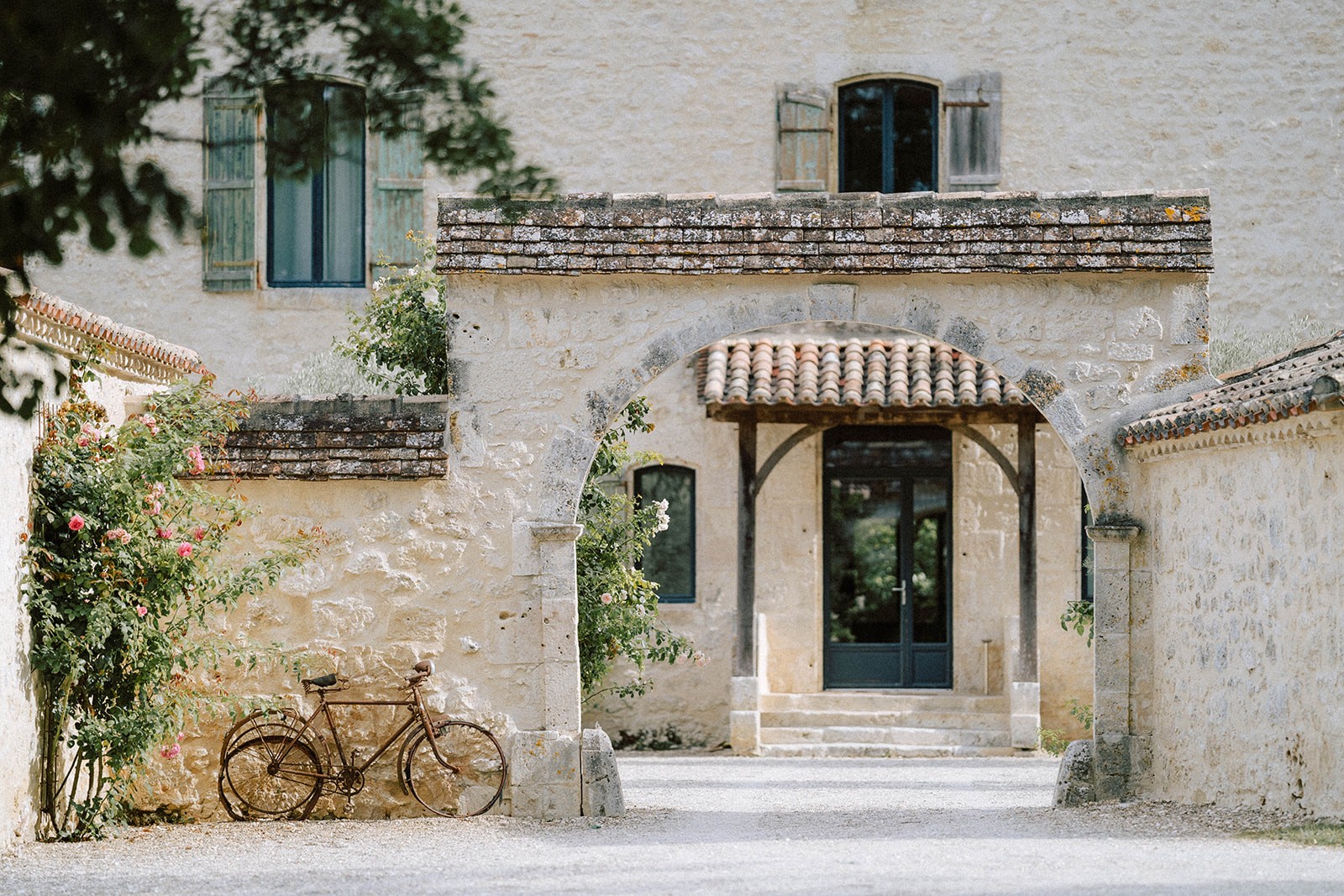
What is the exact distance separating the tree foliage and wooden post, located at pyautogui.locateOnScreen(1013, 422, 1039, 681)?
8.82m

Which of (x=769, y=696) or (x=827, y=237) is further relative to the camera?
(x=769, y=696)

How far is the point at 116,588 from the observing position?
24.6 ft

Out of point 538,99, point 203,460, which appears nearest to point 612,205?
point 203,460

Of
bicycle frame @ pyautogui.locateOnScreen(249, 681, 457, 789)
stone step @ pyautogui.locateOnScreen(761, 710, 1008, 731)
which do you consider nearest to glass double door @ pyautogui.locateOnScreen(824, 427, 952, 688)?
stone step @ pyautogui.locateOnScreen(761, 710, 1008, 731)

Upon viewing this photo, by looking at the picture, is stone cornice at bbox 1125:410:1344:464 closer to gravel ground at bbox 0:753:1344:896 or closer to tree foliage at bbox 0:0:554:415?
gravel ground at bbox 0:753:1344:896

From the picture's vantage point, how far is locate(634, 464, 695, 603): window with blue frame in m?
13.5

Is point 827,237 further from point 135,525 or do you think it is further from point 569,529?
point 135,525

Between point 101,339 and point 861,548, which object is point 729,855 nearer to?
point 101,339

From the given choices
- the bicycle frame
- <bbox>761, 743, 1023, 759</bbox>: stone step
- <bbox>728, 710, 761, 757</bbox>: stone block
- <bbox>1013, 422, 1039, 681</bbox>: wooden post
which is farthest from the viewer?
<bbox>1013, 422, 1039, 681</bbox>: wooden post

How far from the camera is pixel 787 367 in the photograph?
41.2 feet

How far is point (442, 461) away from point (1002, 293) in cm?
309

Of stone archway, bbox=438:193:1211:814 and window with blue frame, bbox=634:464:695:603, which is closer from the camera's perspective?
stone archway, bbox=438:193:1211:814

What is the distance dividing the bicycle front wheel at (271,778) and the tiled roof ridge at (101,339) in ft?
6.78

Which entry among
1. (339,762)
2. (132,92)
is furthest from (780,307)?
(132,92)
